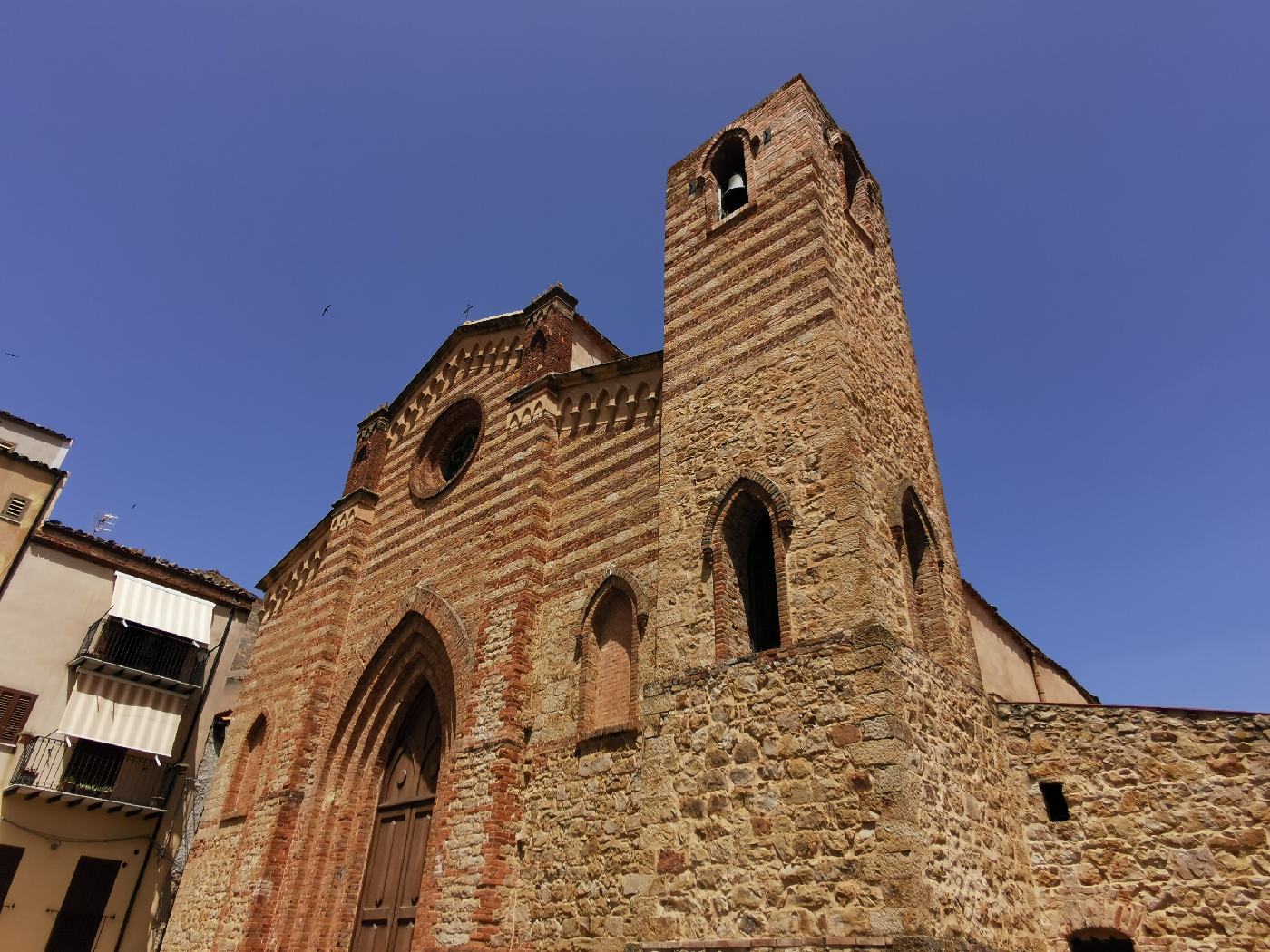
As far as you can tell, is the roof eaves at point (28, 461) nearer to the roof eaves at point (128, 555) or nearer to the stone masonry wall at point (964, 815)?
the roof eaves at point (128, 555)

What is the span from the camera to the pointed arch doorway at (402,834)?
11148 mm

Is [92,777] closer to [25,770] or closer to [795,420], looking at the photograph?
[25,770]

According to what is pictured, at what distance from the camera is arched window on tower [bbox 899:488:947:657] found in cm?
838

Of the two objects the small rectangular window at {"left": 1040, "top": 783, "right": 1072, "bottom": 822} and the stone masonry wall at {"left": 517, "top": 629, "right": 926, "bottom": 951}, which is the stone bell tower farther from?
the small rectangular window at {"left": 1040, "top": 783, "right": 1072, "bottom": 822}

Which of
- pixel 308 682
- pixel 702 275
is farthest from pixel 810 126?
pixel 308 682

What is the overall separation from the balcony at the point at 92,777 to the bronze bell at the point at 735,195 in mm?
16849

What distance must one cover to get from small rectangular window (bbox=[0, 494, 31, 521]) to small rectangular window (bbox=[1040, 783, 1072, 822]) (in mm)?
20443

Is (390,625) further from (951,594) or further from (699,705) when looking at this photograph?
(951,594)

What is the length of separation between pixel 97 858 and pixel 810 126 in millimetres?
19322

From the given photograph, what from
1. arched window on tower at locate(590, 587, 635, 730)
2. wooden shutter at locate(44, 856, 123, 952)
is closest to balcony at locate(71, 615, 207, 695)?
wooden shutter at locate(44, 856, 123, 952)

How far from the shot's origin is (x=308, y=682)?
1399 centimetres

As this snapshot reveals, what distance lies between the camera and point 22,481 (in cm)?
1822

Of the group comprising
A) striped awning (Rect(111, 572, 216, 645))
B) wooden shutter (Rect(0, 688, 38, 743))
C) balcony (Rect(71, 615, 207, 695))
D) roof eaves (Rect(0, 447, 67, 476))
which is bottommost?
wooden shutter (Rect(0, 688, 38, 743))

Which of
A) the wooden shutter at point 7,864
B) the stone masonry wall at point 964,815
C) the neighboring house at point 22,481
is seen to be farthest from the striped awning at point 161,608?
the stone masonry wall at point 964,815
